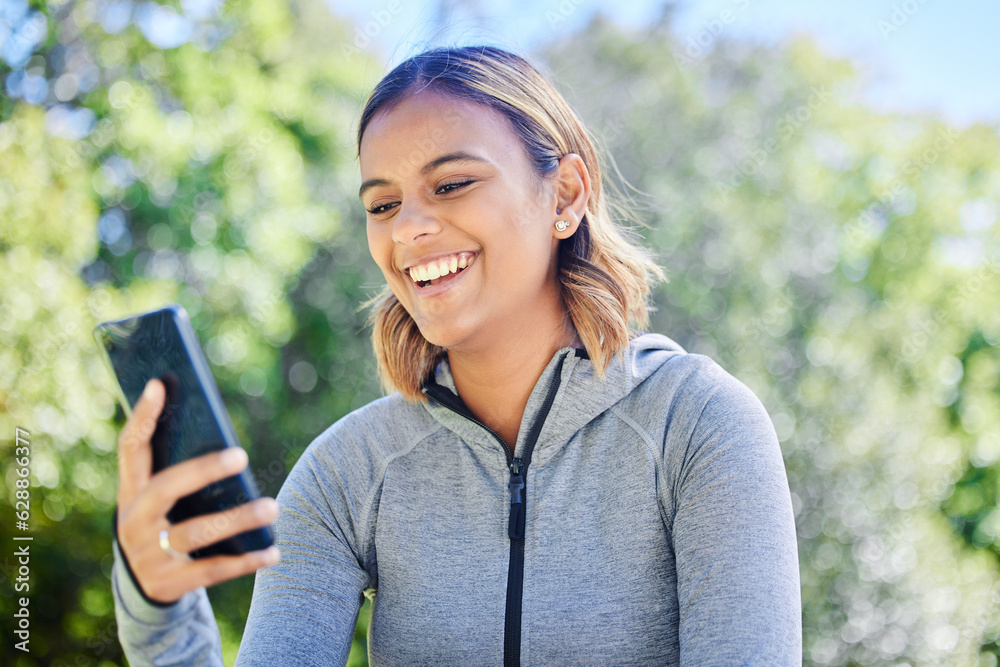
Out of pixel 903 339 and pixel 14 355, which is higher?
pixel 14 355

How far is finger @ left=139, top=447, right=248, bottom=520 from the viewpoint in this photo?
1028mm

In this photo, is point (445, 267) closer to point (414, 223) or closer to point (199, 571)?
point (414, 223)

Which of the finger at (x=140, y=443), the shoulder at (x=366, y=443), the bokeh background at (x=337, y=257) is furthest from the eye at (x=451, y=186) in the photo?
the bokeh background at (x=337, y=257)

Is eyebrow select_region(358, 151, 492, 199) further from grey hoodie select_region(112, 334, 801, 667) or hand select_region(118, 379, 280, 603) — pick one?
hand select_region(118, 379, 280, 603)

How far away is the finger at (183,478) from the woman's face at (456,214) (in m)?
0.86

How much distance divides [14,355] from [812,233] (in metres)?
8.21

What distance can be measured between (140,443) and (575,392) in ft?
3.57

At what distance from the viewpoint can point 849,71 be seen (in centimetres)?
1119

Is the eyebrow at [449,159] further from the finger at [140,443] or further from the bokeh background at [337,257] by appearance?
the bokeh background at [337,257]

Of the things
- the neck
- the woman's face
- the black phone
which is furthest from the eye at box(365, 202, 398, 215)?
the black phone

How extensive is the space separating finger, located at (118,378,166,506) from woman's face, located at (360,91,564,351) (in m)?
0.86

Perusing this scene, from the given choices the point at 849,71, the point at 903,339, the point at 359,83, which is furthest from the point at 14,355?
the point at 849,71

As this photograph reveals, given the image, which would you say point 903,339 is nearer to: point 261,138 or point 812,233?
point 812,233

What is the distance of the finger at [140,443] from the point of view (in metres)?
1.06
